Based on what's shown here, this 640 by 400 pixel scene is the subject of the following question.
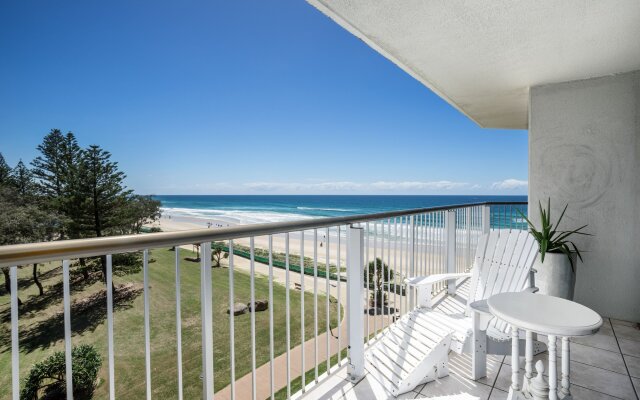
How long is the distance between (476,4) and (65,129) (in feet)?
154

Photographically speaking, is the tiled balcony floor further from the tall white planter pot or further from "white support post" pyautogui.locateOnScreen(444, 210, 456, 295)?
"white support post" pyautogui.locateOnScreen(444, 210, 456, 295)

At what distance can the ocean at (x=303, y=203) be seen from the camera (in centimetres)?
3566

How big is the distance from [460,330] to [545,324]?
95cm

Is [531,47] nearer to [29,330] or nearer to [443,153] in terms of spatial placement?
[29,330]

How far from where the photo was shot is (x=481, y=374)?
86.2 inches

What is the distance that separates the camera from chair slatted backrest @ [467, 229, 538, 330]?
7.94 ft

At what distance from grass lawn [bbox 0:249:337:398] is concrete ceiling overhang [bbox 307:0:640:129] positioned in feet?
26.2

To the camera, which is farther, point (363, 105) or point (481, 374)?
point (363, 105)

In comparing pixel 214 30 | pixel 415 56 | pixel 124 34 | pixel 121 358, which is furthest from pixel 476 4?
pixel 124 34

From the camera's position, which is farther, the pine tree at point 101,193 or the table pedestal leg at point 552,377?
the pine tree at point 101,193

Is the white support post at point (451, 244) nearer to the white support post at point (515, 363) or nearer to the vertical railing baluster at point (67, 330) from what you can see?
the white support post at point (515, 363)

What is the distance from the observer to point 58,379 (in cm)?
1036

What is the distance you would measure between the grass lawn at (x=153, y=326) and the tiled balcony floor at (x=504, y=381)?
674 centimetres

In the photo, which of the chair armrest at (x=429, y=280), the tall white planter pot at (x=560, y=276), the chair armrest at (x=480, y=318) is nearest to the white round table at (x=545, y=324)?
the chair armrest at (x=480, y=318)
